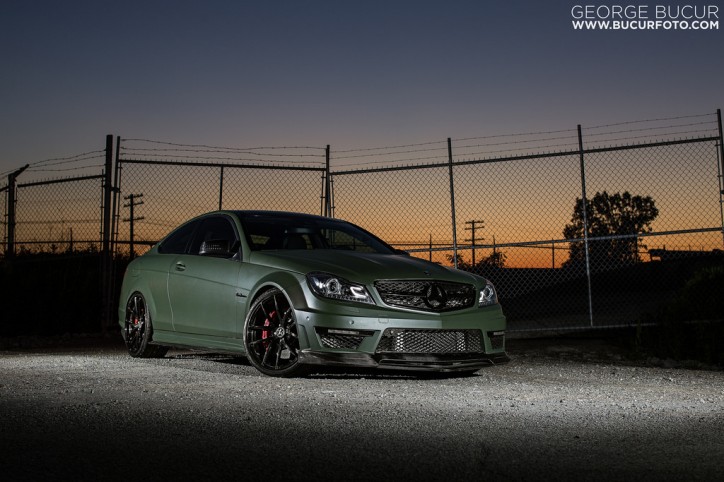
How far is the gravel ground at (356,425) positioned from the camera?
4.34 metres

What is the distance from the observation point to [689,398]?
714 cm

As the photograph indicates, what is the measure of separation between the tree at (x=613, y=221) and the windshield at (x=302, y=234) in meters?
4.55

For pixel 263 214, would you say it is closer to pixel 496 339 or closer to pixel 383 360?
pixel 383 360

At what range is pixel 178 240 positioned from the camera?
1005 cm

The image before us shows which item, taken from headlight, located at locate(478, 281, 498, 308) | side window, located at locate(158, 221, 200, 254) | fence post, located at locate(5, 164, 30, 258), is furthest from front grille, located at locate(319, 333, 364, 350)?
fence post, located at locate(5, 164, 30, 258)

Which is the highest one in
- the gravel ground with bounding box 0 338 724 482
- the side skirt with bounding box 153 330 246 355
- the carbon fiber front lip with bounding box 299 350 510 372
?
the side skirt with bounding box 153 330 246 355

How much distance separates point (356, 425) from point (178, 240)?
16.8 ft

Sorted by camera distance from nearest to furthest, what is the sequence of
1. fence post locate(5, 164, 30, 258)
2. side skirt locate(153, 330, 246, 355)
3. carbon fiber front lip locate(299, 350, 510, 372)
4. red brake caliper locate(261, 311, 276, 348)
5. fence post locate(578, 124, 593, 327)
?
carbon fiber front lip locate(299, 350, 510, 372)
red brake caliper locate(261, 311, 276, 348)
side skirt locate(153, 330, 246, 355)
fence post locate(578, 124, 593, 327)
fence post locate(5, 164, 30, 258)

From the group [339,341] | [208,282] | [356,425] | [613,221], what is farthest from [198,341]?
[613,221]

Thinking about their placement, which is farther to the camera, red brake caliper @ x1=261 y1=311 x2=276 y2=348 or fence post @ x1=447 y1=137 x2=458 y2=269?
fence post @ x1=447 y1=137 x2=458 y2=269

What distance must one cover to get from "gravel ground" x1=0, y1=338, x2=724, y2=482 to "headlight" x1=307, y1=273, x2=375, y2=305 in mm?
775

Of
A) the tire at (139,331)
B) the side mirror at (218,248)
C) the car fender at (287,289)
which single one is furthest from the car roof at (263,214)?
the tire at (139,331)

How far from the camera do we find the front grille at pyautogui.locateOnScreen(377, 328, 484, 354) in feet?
24.8

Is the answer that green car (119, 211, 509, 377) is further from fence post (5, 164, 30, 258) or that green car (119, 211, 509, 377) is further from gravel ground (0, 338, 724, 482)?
fence post (5, 164, 30, 258)
